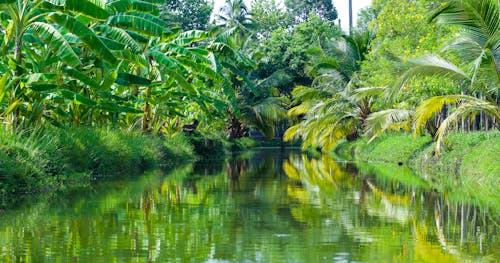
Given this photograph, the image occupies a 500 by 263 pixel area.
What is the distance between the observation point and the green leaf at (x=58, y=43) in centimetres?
1575

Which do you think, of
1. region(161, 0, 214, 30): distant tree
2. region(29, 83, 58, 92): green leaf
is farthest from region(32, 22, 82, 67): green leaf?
region(161, 0, 214, 30): distant tree

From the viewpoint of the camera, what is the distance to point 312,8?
89.1 metres

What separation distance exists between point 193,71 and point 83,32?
9.38 metres

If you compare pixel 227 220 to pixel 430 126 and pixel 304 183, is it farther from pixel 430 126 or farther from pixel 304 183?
pixel 430 126

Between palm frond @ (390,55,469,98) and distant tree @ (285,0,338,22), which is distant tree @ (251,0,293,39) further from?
palm frond @ (390,55,469,98)

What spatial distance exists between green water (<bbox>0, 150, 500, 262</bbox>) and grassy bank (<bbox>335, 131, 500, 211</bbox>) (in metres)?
0.84

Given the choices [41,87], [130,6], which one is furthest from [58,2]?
[130,6]

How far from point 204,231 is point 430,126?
20695mm

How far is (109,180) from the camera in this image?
19.7 metres

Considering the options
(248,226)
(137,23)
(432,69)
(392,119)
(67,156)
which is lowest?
(248,226)

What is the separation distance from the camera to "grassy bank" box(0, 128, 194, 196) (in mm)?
14641

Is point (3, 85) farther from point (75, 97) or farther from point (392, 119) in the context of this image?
point (392, 119)

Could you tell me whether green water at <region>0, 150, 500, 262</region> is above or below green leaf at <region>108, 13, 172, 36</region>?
below

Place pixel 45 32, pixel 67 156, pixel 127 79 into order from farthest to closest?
1. pixel 127 79
2. pixel 67 156
3. pixel 45 32
